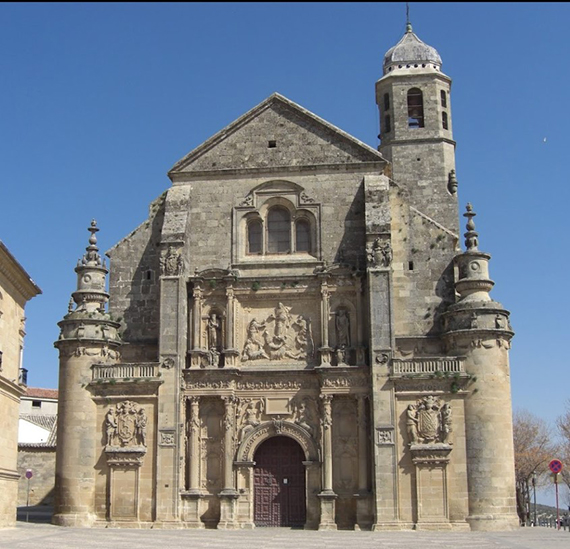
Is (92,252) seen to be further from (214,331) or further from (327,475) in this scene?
(327,475)

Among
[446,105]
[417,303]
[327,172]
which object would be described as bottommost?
[417,303]

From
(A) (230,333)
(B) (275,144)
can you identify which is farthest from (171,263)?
(B) (275,144)

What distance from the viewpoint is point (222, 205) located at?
1423 inches

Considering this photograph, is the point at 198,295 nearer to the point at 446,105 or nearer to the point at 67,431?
the point at 67,431

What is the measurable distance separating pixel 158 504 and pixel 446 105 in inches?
870

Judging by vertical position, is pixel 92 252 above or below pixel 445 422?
above

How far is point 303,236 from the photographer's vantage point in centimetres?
3594

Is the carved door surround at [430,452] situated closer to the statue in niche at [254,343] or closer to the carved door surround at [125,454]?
the statue in niche at [254,343]

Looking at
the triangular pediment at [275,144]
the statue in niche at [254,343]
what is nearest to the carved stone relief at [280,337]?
the statue in niche at [254,343]

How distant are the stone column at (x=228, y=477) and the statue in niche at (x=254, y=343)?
1764mm

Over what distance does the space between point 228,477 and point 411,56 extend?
71.0 feet

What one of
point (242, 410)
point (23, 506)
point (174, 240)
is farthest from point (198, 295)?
point (23, 506)

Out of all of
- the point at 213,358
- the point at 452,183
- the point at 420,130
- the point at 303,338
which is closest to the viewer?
the point at 213,358

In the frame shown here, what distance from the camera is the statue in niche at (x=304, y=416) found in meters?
33.8
